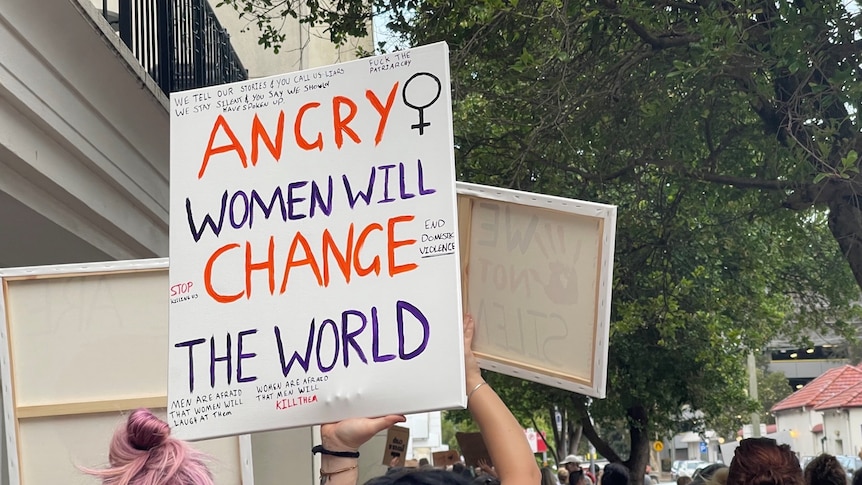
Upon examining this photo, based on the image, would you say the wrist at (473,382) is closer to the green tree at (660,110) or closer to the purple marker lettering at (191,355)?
the purple marker lettering at (191,355)

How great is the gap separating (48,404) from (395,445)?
7.08 meters

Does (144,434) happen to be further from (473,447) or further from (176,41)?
(473,447)

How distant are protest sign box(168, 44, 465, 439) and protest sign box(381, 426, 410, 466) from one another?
7982 millimetres

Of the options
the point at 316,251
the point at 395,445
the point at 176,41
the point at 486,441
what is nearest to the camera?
the point at 486,441

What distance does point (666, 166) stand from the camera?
25.8ft

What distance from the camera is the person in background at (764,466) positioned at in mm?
3457

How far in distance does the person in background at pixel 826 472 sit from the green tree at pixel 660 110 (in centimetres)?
179

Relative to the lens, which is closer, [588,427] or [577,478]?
[577,478]

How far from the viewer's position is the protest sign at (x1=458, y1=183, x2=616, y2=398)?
342 cm

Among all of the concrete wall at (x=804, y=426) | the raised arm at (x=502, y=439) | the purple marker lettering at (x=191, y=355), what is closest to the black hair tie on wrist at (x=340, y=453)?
the raised arm at (x=502, y=439)

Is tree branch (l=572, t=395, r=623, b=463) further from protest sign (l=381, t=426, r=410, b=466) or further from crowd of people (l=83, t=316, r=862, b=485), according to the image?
crowd of people (l=83, t=316, r=862, b=485)

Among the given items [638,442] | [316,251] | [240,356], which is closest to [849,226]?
[316,251]

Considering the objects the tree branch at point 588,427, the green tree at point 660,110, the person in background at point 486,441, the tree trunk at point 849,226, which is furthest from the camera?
the tree branch at point 588,427

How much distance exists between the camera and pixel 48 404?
4289 millimetres
